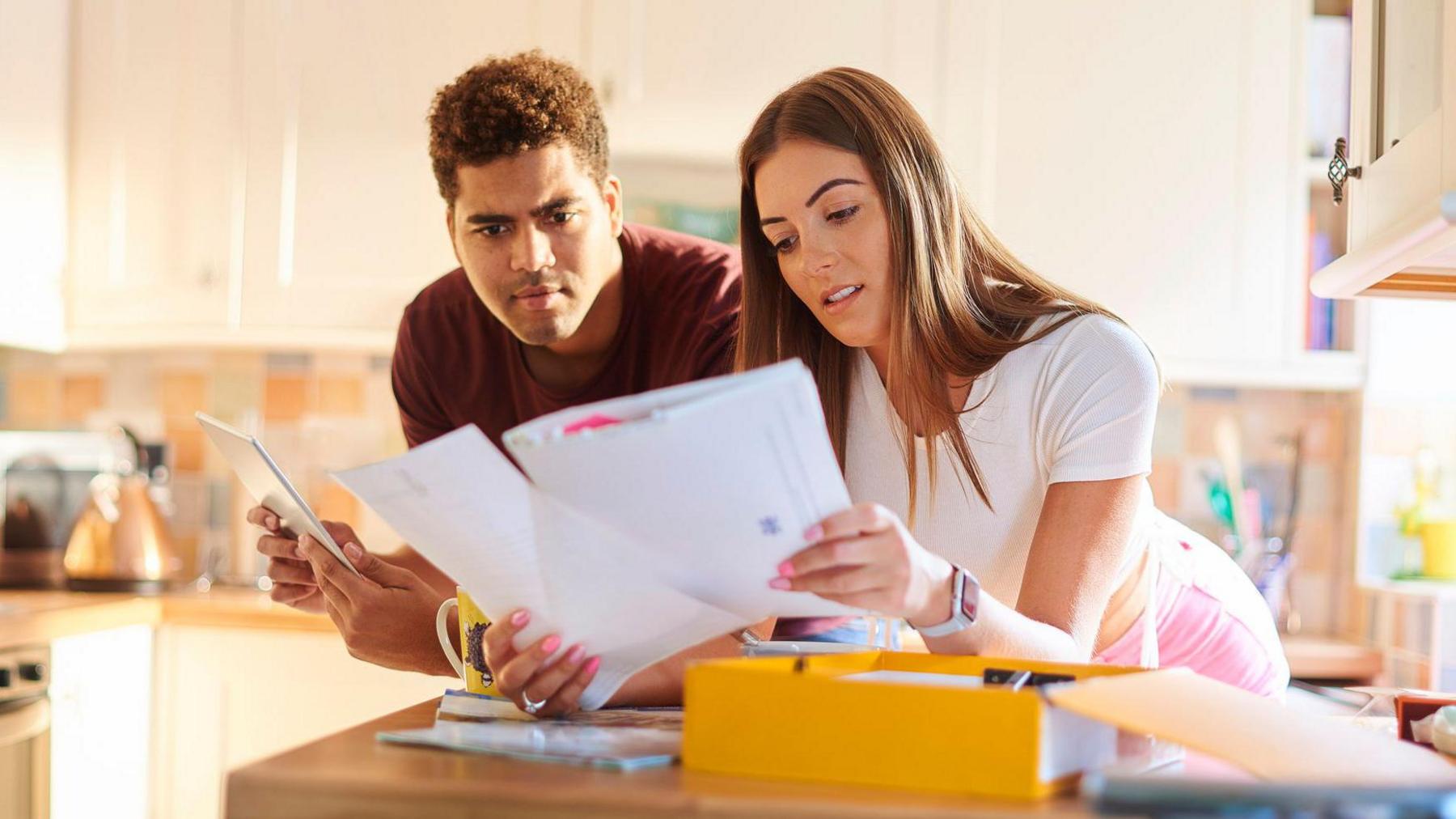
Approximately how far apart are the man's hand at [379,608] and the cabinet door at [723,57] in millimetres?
1596

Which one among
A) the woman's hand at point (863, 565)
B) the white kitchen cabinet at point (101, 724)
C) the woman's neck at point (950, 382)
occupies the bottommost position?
the white kitchen cabinet at point (101, 724)

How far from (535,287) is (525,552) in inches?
31.0

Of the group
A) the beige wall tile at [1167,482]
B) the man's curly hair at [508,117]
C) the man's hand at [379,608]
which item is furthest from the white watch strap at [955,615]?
the beige wall tile at [1167,482]

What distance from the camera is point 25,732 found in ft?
7.17

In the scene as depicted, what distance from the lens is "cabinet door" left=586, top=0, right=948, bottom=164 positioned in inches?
102

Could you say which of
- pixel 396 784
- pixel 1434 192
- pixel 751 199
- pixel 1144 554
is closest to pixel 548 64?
pixel 751 199

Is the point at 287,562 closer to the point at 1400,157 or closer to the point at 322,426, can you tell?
the point at 1400,157

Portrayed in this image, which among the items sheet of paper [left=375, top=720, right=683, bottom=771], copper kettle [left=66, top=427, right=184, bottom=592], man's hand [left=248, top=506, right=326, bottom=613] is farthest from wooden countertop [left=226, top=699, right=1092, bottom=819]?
copper kettle [left=66, top=427, right=184, bottom=592]

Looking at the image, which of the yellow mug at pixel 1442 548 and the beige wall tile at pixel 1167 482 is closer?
the yellow mug at pixel 1442 548

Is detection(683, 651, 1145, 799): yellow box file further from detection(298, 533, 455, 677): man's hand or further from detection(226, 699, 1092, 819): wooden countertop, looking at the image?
detection(298, 533, 455, 677): man's hand

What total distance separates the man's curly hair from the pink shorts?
0.83m

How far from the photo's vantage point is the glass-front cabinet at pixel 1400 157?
1.03 metres

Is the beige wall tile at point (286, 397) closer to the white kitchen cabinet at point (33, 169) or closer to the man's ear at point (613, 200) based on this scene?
the white kitchen cabinet at point (33, 169)

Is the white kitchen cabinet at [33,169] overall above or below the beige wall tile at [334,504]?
above
